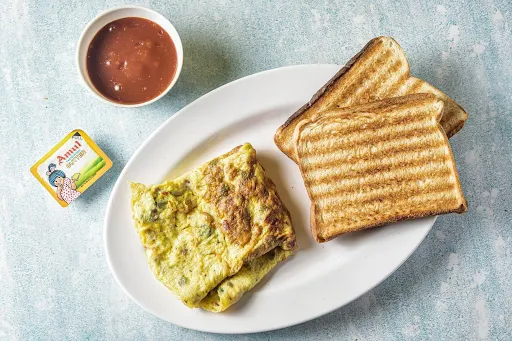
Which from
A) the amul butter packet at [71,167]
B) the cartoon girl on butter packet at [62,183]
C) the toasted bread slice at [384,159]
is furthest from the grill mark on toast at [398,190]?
the cartoon girl on butter packet at [62,183]

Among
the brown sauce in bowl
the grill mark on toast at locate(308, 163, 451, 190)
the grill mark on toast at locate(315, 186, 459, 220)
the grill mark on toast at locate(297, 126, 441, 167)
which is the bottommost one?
the grill mark on toast at locate(315, 186, 459, 220)

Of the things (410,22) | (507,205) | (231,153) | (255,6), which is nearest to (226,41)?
(255,6)

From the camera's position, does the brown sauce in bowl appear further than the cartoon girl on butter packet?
No

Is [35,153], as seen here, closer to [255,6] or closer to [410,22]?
[255,6]

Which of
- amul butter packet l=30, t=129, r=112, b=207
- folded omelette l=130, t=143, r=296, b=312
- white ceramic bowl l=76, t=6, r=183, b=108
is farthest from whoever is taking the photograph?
amul butter packet l=30, t=129, r=112, b=207

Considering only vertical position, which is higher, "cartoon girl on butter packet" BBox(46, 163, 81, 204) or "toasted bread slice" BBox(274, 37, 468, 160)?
"cartoon girl on butter packet" BBox(46, 163, 81, 204)

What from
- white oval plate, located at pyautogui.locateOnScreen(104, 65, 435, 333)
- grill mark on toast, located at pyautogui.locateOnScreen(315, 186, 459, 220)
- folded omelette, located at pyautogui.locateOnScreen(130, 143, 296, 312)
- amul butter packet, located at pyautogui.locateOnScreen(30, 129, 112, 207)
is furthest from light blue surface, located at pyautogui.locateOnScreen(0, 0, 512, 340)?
folded omelette, located at pyautogui.locateOnScreen(130, 143, 296, 312)

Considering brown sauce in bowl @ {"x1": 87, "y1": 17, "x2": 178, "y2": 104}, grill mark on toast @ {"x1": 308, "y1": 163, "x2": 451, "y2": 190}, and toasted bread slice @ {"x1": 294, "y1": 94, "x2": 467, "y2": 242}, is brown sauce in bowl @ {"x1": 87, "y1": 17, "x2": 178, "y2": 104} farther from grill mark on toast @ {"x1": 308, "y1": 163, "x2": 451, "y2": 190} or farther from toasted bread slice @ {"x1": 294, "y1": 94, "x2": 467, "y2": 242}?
grill mark on toast @ {"x1": 308, "y1": 163, "x2": 451, "y2": 190}
